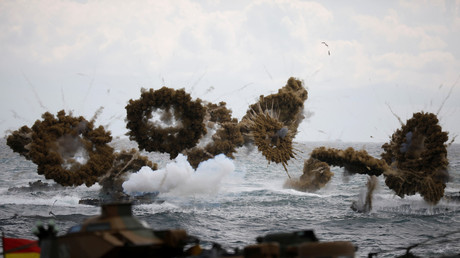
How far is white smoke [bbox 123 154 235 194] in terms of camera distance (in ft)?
228

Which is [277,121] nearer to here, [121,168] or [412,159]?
[412,159]

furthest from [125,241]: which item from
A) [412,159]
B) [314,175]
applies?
[314,175]

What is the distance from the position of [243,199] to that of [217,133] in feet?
54.7

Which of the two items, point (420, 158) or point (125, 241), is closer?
point (125, 241)

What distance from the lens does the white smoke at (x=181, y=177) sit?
69.5 meters

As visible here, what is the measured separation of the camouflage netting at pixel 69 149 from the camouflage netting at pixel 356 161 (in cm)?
2027

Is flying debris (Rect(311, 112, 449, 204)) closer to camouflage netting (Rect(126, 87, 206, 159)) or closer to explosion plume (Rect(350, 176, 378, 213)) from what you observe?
explosion plume (Rect(350, 176, 378, 213))

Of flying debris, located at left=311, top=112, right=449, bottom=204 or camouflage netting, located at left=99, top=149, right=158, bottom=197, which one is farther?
camouflage netting, located at left=99, top=149, right=158, bottom=197

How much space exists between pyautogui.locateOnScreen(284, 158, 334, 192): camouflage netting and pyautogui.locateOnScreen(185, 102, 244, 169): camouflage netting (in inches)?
348

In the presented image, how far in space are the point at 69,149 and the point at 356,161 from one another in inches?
986

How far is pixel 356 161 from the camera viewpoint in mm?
52000

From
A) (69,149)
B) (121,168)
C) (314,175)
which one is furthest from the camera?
(121,168)

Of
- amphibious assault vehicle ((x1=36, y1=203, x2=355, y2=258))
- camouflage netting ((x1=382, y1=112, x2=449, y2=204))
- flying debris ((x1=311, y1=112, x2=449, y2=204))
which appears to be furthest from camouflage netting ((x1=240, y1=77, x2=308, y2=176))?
amphibious assault vehicle ((x1=36, y1=203, x2=355, y2=258))

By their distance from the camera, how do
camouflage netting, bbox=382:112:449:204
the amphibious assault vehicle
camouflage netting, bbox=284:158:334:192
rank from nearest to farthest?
1. the amphibious assault vehicle
2. camouflage netting, bbox=382:112:449:204
3. camouflage netting, bbox=284:158:334:192
